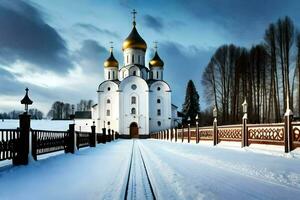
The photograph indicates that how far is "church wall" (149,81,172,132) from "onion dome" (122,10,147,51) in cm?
827

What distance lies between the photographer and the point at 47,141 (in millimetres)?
12648

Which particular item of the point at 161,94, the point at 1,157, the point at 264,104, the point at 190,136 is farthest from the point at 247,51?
the point at 1,157

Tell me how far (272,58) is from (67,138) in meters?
24.3

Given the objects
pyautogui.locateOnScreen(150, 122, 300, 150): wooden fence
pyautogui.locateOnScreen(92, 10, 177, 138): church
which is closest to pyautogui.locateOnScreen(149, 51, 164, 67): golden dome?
pyautogui.locateOnScreen(92, 10, 177, 138): church

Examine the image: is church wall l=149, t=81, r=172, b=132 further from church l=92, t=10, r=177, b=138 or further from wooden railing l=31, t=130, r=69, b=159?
wooden railing l=31, t=130, r=69, b=159

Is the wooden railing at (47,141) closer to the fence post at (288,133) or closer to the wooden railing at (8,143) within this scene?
the wooden railing at (8,143)

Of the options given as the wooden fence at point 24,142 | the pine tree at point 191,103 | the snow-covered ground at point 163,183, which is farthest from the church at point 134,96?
the snow-covered ground at point 163,183

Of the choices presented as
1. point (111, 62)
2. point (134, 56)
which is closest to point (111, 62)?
point (111, 62)

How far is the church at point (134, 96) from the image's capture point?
6588cm

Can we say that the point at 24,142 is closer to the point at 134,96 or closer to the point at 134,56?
the point at 134,96

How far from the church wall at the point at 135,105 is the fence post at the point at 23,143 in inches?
2163

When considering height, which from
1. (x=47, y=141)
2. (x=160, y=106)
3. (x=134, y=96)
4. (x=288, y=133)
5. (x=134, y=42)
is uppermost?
(x=134, y=42)

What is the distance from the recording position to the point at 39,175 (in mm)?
7953

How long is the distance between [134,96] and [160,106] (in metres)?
5.85
